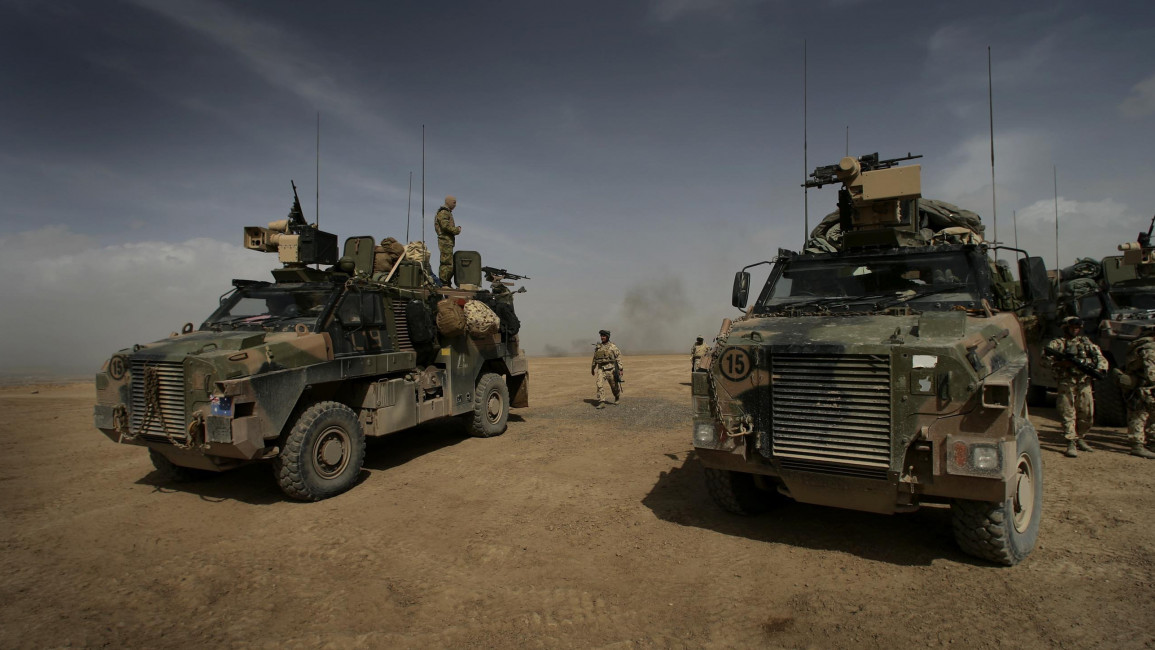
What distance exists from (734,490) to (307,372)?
440 centimetres

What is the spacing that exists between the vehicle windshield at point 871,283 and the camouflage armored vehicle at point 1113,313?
187 inches

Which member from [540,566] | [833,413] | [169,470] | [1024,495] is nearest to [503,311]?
[169,470]

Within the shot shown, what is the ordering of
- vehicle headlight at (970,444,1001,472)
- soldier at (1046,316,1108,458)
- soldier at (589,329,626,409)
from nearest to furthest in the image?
vehicle headlight at (970,444,1001,472) < soldier at (1046,316,1108,458) < soldier at (589,329,626,409)

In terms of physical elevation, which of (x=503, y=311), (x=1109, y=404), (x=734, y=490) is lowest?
(x=734, y=490)

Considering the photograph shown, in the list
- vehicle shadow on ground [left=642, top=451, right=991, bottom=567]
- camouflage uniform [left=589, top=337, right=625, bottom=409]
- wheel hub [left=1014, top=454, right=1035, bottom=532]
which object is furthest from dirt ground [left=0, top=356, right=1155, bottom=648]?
camouflage uniform [left=589, top=337, right=625, bottom=409]

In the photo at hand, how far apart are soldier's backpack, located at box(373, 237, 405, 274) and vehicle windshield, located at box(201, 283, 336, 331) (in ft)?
5.49

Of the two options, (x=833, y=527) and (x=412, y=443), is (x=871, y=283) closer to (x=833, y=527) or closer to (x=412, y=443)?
(x=833, y=527)

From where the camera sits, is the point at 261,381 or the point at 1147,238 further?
the point at 1147,238

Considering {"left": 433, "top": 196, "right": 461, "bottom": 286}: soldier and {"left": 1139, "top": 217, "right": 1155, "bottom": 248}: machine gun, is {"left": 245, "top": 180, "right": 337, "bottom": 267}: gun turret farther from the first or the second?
{"left": 1139, "top": 217, "right": 1155, "bottom": 248}: machine gun

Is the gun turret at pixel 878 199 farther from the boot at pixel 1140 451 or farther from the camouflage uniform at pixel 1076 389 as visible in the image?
the boot at pixel 1140 451

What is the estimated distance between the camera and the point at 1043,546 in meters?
4.58

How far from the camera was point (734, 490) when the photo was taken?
5176mm

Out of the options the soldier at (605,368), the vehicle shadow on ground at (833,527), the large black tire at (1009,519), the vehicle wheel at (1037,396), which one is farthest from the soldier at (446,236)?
the vehicle wheel at (1037,396)

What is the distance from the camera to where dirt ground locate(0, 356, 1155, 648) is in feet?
11.7
